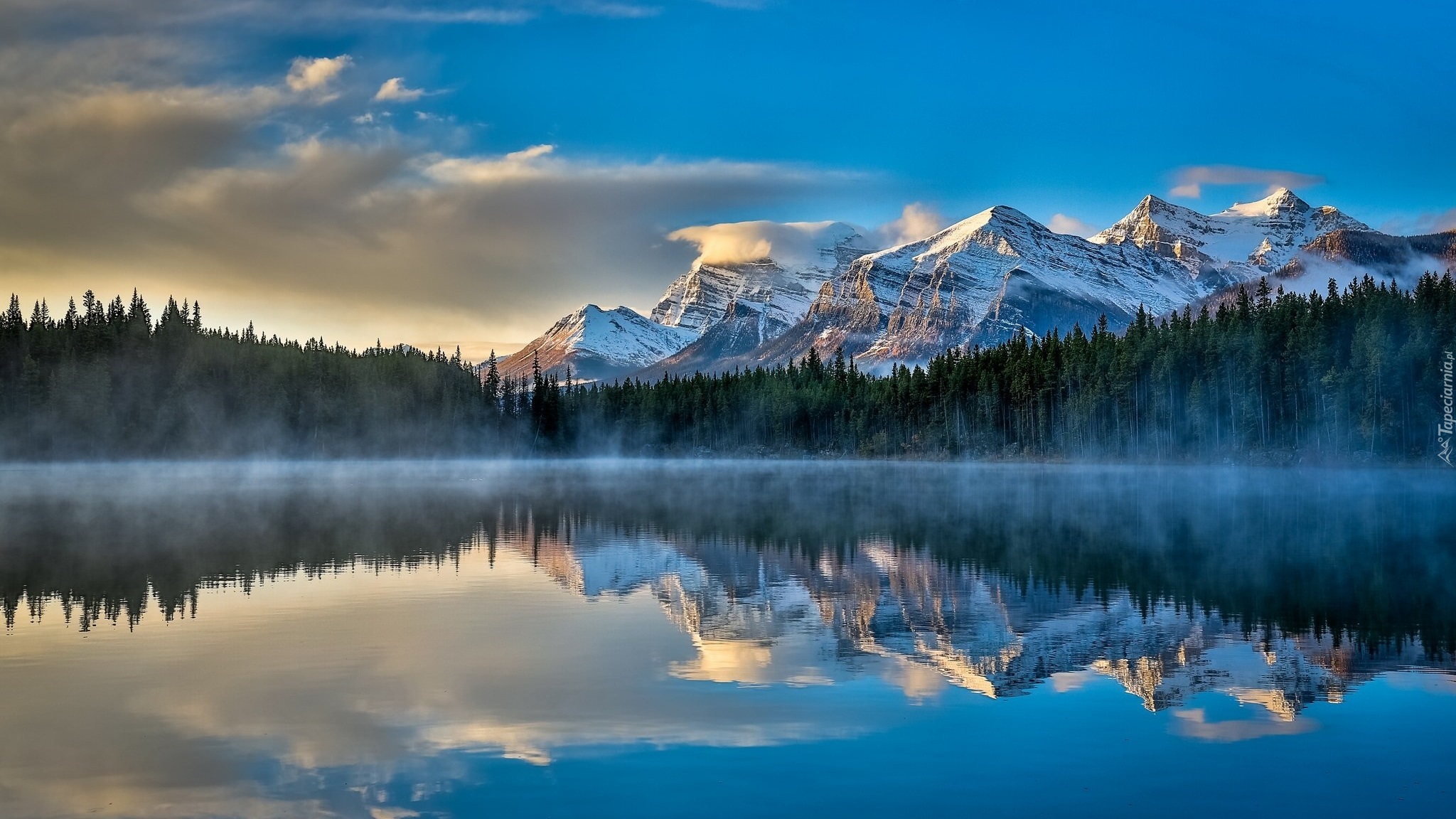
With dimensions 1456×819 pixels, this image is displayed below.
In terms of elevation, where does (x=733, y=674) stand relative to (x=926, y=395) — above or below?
below

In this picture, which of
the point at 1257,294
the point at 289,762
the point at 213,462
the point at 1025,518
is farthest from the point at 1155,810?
the point at 213,462

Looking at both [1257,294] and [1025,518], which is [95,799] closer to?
[1025,518]

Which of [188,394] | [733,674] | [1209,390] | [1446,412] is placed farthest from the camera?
[188,394]

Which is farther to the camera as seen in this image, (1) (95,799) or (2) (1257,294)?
(2) (1257,294)

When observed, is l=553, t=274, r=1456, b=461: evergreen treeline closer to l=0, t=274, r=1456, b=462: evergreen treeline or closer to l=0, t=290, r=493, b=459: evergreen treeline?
l=0, t=274, r=1456, b=462: evergreen treeline

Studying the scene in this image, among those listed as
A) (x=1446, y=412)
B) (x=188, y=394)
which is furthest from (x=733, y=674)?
(x=188, y=394)

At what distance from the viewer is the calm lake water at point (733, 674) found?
1164cm

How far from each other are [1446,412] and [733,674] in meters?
96.0

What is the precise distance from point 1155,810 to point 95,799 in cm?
1047

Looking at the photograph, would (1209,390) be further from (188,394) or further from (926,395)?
(188,394)

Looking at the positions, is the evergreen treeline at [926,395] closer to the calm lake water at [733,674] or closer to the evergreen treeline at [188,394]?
the evergreen treeline at [188,394]

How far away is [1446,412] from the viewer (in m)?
92.7

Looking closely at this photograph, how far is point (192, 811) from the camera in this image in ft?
35.8

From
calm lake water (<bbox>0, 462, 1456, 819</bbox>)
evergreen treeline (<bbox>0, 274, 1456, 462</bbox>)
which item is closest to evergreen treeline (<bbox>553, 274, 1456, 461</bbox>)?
evergreen treeline (<bbox>0, 274, 1456, 462</bbox>)
